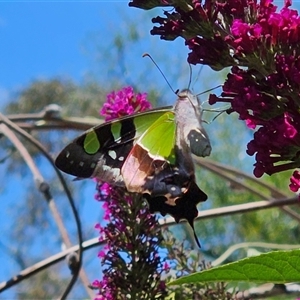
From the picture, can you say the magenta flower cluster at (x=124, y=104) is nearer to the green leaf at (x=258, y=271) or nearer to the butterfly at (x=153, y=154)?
the butterfly at (x=153, y=154)

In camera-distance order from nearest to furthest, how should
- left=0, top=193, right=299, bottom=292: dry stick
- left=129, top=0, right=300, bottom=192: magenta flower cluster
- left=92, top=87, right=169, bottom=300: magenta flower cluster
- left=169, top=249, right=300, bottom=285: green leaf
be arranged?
left=169, top=249, right=300, bottom=285: green leaf, left=129, top=0, right=300, bottom=192: magenta flower cluster, left=92, top=87, right=169, bottom=300: magenta flower cluster, left=0, top=193, right=299, bottom=292: dry stick

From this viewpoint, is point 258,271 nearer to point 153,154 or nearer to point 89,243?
point 153,154

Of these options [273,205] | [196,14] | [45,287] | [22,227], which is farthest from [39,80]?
[196,14]

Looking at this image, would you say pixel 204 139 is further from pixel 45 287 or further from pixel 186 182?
pixel 45 287

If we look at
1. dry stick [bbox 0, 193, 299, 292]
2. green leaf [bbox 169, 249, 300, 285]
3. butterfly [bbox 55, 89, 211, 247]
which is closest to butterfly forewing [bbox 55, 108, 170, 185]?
butterfly [bbox 55, 89, 211, 247]

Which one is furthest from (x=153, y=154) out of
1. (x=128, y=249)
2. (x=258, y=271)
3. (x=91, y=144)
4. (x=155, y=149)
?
(x=258, y=271)

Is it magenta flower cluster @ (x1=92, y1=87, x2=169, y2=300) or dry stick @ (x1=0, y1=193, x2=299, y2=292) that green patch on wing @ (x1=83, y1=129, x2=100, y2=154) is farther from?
dry stick @ (x1=0, y1=193, x2=299, y2=292)
